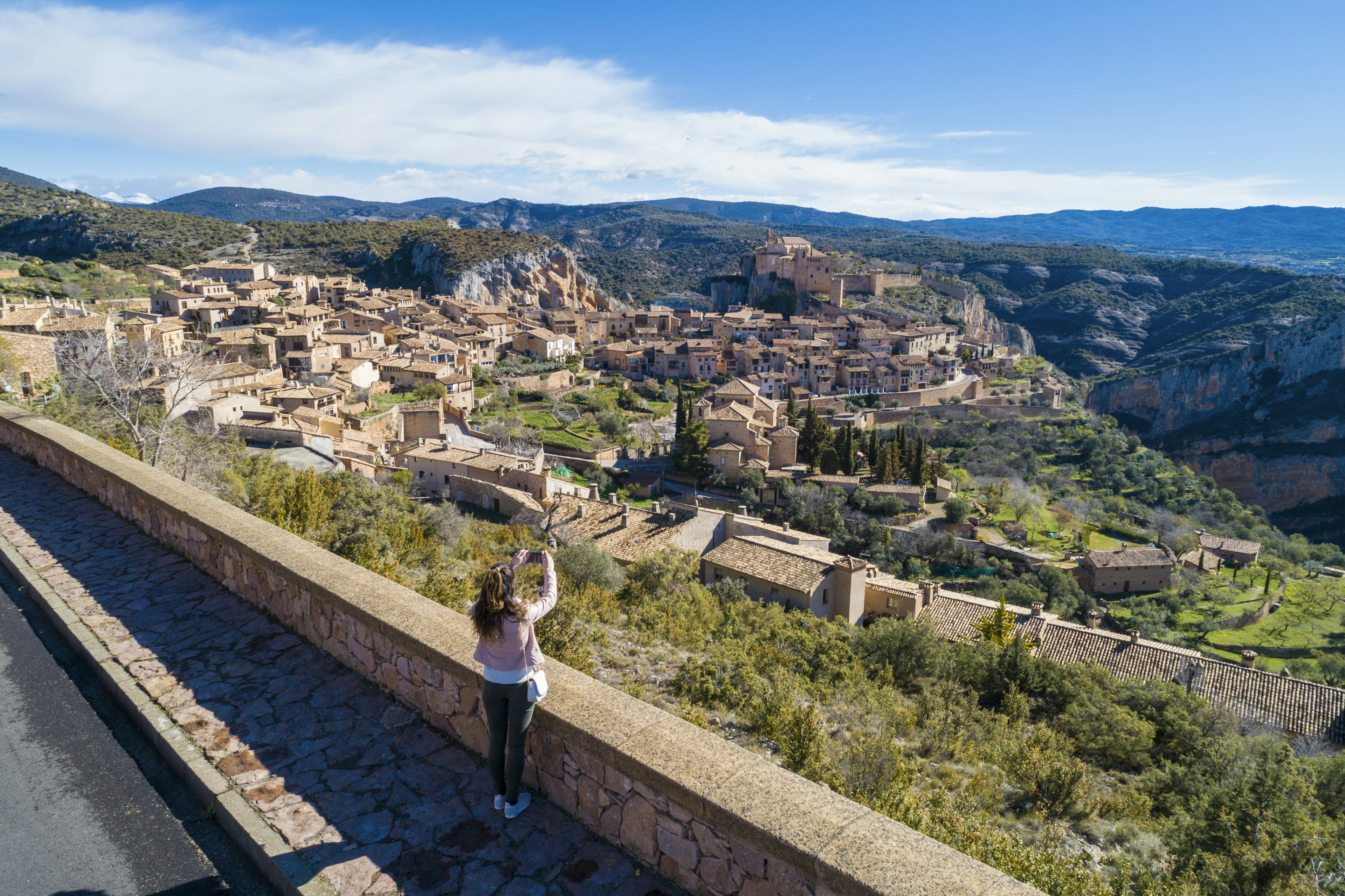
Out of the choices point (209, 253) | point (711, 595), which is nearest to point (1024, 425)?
point (711, 595)

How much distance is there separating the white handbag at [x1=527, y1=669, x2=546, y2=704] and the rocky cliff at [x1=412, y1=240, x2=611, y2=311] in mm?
78949

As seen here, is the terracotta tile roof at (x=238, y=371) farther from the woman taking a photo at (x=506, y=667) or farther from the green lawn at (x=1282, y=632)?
the green lawn at (x=1282, y=632)

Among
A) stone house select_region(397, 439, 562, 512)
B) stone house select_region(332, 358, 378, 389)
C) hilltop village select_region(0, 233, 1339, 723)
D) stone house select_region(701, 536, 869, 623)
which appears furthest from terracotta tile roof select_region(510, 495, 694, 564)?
stone house select_region(332, 358, 378, 389)

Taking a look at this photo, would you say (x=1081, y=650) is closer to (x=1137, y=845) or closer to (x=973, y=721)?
(x=973, y=721)

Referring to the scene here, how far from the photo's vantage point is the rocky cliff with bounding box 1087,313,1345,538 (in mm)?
61625

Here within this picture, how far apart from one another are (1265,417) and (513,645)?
283 ft

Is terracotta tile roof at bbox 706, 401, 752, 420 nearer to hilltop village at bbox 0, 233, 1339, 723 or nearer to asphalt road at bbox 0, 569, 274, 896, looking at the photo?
hilltop village at bbox 0, 233, 1339, 723

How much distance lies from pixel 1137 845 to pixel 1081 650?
45.1 feet

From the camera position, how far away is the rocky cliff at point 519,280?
265 ft

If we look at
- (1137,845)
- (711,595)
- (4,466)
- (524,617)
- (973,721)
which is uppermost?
(524,617)

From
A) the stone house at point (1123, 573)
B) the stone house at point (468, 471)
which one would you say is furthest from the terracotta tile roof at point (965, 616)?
the stone house at point (468, 471)

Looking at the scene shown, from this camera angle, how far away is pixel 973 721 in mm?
8461

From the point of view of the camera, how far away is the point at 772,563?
63.4 feet

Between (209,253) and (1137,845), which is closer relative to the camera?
(1137,845)
